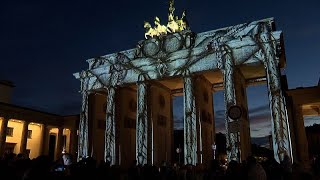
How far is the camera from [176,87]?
1503 inches

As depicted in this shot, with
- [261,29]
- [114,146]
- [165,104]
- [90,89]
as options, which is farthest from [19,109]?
[261,29]

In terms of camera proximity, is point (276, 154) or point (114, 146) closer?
point (276, 154)

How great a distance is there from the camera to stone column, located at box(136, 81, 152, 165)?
3131 centimetres

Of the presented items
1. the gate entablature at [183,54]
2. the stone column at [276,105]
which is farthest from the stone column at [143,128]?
the stone column at [276,105]

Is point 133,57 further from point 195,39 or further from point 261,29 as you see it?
point 261,29

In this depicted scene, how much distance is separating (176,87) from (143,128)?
846 cm

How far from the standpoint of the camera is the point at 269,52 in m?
27.6

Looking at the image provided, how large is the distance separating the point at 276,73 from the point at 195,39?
9.17 m

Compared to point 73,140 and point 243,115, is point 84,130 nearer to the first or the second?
point 73,140

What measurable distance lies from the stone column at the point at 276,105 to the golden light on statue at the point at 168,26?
10320mm

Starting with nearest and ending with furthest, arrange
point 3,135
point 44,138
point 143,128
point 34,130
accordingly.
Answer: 1. point 143,128
2. point 3,135
3. point 44,138
4. point 34,130

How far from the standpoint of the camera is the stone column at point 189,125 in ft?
94.1

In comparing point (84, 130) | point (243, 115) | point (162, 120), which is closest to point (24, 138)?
point (84, 130)

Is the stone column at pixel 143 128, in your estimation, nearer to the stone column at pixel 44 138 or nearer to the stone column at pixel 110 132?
the stone column at pixel 110 132
